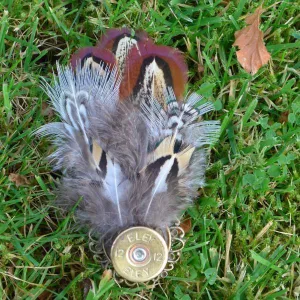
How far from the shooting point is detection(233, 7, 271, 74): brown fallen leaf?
3033 mm

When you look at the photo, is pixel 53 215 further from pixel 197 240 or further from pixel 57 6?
pixel 57 6

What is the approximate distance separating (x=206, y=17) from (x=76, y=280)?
143cm

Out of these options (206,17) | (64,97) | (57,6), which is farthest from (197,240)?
(57,6)

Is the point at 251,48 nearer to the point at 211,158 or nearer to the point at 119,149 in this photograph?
the point at 211,158

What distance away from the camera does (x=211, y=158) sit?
2934mm

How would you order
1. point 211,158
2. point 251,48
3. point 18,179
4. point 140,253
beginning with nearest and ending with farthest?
point 140,253 → point 18,179 → point 211,158 → point 251,48

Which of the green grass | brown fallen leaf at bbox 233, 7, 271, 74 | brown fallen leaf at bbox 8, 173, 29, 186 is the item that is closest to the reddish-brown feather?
the green grass

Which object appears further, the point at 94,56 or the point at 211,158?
the point at 211,158

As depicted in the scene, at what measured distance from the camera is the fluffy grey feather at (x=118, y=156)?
2.66 metres

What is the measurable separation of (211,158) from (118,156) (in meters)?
0.50

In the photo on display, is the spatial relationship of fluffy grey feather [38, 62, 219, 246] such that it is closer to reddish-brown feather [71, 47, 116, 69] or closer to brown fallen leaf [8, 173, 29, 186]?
reddish-brown feather [71, 47, 116, 69]

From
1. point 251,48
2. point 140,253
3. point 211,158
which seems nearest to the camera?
point 140,253

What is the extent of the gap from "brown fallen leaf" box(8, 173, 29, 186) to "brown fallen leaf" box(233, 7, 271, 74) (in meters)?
1.18

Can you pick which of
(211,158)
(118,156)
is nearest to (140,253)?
(118,156)
